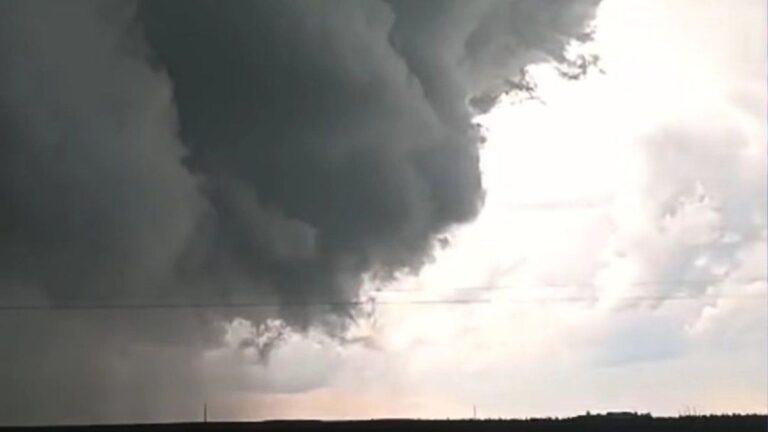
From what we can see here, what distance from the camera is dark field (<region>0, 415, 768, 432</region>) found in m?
64.3

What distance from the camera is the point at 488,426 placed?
212 ft

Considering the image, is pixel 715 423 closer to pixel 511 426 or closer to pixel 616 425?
pixel 616 425

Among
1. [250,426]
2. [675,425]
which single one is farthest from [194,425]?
[675,425]

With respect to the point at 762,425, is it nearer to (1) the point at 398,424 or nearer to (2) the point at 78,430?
(1) the point at 398,424

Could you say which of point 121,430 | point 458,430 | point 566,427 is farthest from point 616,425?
point 121,430

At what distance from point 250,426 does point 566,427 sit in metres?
13.7

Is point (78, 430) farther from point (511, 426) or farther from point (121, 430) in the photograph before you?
point (511, 426)

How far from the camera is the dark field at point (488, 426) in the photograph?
64312 mm

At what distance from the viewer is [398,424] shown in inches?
2525

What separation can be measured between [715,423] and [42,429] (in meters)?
28.4

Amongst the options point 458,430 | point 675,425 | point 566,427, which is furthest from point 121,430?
point 675,425

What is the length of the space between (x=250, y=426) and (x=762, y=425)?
2208 centimetres

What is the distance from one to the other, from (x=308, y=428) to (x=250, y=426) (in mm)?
3613

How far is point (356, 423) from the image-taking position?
6494 cm
